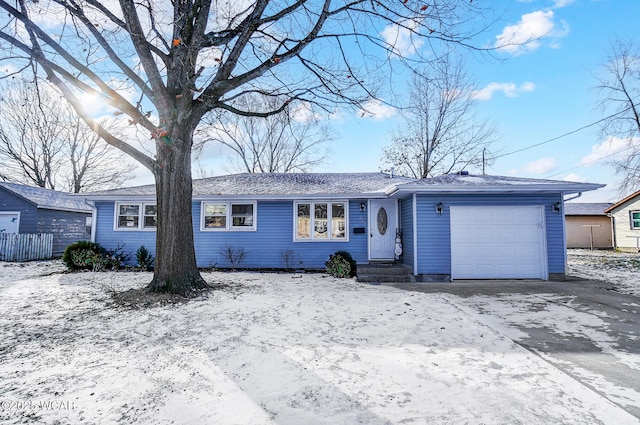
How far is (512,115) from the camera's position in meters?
12.2

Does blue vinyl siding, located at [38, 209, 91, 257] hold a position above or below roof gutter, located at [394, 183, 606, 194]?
below

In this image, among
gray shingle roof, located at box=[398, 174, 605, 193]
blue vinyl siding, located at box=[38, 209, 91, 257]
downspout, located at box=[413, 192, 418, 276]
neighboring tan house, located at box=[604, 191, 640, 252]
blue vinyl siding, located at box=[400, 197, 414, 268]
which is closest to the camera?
gray shingle roof, located at box=[398, 174, 605, 193]

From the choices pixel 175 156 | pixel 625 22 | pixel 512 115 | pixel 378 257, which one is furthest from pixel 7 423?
pixel 625 22

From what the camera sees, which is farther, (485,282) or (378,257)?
(378,257)

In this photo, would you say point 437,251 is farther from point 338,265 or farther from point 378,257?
point 338,265

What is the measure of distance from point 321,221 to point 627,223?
1936 cm

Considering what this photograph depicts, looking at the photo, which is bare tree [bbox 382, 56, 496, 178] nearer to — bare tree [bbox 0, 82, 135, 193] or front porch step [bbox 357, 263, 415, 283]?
front porch step [bbox 357, 263, 415, 283]

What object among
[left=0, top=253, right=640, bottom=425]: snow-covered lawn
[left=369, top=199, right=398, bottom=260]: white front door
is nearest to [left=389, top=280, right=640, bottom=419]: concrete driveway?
[left=0, top=253, right=640, bottom=425]: snow-covered lawn

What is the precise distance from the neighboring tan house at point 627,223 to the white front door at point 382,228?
661 inches

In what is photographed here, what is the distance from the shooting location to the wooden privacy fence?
40.2 ft

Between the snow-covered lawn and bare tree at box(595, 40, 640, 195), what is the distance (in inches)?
695

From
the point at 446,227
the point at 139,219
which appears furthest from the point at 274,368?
the point at 139,219

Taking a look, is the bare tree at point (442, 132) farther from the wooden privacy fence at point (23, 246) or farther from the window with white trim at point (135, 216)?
the wooden privacy fence at point (23, 246)

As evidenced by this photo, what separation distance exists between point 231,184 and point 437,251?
24.5 ft
